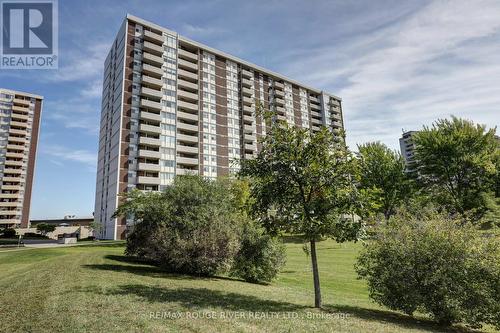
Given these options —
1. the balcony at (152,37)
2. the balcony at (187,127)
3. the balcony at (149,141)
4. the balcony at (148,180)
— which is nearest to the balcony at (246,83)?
the balcony at (187,127)

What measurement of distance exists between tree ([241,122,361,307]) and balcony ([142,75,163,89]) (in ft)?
205

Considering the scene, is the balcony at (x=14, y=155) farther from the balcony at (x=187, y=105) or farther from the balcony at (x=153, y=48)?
the balcony at (x=187, y=105)

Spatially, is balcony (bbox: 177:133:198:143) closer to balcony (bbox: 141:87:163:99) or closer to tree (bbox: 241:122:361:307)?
balcony (bbox: 141:87:163:99)

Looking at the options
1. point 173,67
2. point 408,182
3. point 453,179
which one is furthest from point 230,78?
point 453,179

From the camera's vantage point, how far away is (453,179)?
154 feet

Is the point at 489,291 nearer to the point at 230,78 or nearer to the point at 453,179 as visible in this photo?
the point at 453,179

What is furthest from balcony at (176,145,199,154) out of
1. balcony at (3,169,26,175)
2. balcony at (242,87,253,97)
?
balcony at (3,169,26,175)

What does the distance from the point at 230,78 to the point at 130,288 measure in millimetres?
78881

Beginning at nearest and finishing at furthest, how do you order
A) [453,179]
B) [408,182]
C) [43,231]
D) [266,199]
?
1. [266,199]
2. [453,179]
3. [408,182]
4. [43,231]

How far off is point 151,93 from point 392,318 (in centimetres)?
6613

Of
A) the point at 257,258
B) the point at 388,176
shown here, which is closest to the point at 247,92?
the point at 388,176

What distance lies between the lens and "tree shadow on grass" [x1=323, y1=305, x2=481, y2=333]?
10000 millimetres

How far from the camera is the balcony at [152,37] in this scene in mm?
70500

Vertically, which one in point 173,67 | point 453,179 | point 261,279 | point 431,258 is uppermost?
point 173,67
